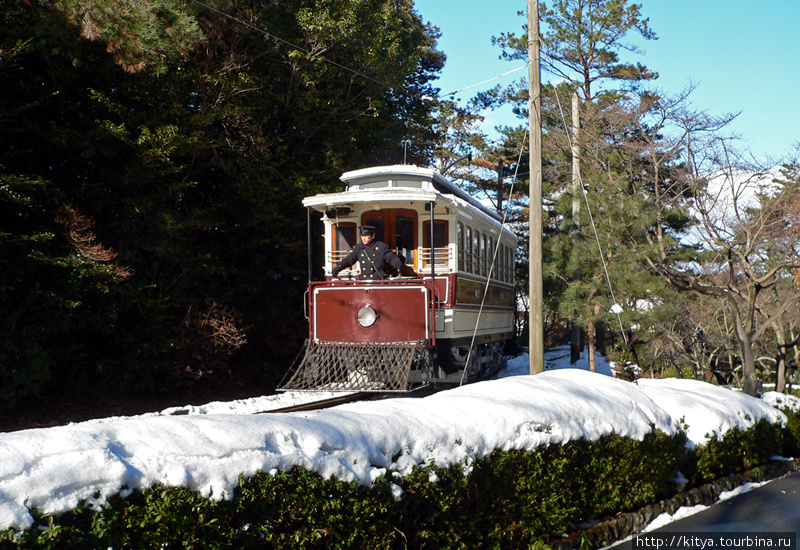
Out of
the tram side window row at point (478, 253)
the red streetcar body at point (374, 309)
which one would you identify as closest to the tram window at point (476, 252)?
the tram side window row at point (478, 253)

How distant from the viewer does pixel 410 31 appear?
86.6 feet

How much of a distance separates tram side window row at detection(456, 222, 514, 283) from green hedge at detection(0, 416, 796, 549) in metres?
6.38

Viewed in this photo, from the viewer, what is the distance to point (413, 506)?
4.39m

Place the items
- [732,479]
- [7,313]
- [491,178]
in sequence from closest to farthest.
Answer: [732,479] < [7,313] < [491,178]

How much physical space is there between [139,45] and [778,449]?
34.9 feet

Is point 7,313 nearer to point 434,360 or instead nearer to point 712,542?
point 434,360

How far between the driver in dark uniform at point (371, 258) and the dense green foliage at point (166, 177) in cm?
348

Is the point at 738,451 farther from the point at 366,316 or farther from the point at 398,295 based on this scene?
the point at 366,316

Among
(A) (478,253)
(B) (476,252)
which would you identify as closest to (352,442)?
(B) (476,252)

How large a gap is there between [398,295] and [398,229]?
1621mm

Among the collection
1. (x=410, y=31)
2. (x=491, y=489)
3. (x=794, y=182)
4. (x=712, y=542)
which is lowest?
(x=712, y=542)

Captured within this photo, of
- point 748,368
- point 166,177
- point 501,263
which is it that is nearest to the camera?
point 748,368

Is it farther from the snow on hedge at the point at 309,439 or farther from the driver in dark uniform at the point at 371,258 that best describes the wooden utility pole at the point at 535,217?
the snow on hedge at the point at 309,439

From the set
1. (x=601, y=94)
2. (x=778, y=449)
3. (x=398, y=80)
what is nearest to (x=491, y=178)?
(x=601, y=94)
